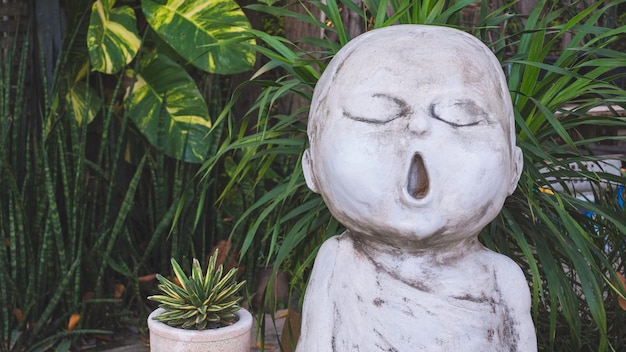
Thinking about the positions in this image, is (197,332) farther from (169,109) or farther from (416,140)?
(169,109)

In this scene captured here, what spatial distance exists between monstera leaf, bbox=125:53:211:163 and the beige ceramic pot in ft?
4.69

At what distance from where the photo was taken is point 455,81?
5.58 feet

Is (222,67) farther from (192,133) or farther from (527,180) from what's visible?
(527,180)

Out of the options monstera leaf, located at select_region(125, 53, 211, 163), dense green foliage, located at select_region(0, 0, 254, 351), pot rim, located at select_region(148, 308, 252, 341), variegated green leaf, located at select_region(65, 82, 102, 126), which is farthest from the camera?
variegated green leaf, located at select_region(65, 82, 102, 126)

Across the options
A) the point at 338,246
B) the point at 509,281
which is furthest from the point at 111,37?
the point at 509,281

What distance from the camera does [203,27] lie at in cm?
369

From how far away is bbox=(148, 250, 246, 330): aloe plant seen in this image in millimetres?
2297

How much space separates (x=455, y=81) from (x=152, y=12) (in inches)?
89.3

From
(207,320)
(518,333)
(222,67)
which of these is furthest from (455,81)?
(222,67)

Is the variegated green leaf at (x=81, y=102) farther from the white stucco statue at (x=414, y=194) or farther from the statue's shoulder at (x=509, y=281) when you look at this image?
the statue's shoulder at (x=509, y=281)

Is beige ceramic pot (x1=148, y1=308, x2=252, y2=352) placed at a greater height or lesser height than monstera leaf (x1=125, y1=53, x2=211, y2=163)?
lesser

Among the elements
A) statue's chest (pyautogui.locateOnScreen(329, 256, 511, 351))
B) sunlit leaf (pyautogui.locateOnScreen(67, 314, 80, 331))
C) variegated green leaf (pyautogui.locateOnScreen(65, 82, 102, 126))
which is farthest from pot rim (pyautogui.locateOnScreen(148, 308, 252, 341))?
variegated green leaf (pyautogui.locateOnScreen(65, 82, 102, 126))

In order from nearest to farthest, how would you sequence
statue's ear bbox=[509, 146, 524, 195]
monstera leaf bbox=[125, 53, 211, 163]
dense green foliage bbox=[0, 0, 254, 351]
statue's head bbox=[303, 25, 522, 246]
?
statue's head bbox=[303, 25, 522, 246] → statue's ear bbox=[509, 146, 524, 195] → dense green foliage bbox=[0, 0, 254, 351] → monstera leaf bbox=[125, 53, 211, 163]

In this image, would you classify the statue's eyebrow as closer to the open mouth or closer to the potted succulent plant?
the open mouth
